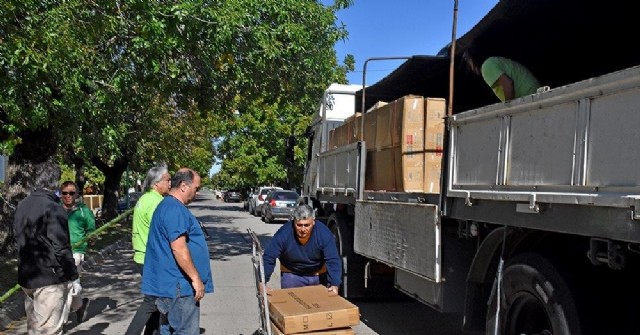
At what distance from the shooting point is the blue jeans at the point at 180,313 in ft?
14.5

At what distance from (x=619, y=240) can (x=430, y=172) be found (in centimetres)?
299

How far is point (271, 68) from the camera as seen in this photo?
43.1 feet

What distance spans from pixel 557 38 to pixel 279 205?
21.6 metres

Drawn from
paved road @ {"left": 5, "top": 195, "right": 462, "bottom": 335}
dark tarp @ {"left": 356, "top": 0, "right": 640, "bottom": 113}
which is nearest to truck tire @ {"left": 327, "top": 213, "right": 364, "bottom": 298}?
paved road @ {"left": 5, "top": 195, "right": 462, "bottom": 335}

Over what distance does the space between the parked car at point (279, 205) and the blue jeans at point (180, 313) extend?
2189cm

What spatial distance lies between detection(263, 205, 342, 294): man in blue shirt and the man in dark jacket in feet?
5.66

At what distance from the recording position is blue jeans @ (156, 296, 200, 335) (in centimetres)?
443

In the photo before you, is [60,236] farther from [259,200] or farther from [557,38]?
[259,200]

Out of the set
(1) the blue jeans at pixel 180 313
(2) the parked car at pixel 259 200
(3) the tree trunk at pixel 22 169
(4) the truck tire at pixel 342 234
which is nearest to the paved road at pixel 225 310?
(4) the truck tire at pixel 342 234

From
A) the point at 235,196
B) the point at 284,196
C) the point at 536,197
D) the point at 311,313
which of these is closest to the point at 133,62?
the point at 311,313

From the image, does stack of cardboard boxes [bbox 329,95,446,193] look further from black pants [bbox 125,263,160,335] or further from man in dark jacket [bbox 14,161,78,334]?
man in dark jacket [bbox 14,161,78,334]

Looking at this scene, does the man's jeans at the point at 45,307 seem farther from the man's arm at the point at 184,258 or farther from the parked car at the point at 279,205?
the parked car at the point at 279,205

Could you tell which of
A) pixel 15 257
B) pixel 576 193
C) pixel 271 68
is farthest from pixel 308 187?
pixel 576 193

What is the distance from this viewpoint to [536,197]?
356 centimetres
